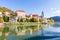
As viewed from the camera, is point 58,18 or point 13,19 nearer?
point 13,19

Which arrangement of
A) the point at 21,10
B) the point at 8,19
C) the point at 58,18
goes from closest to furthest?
1. the point at 8,19
2. the point at 21,10
3. the point at 58,18

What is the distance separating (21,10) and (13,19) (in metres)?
21.9

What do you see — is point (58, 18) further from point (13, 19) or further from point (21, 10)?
point (13, 19)

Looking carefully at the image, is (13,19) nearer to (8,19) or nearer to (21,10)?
(8,19)

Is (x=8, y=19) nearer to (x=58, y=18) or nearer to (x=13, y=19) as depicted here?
(x=13, y=19)

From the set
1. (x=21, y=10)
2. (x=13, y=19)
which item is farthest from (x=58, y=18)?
(x=13, y=19)

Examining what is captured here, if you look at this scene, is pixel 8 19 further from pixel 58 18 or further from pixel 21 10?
pixel 58 18

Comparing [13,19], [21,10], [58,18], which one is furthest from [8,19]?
[58,18]

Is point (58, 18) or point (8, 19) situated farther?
point (58, 18)

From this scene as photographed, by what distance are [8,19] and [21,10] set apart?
968 inches

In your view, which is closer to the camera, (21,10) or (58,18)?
(21,10)

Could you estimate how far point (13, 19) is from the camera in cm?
4941

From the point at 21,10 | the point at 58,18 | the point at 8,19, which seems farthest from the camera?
the point at 58,18

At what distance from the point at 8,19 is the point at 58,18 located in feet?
409
